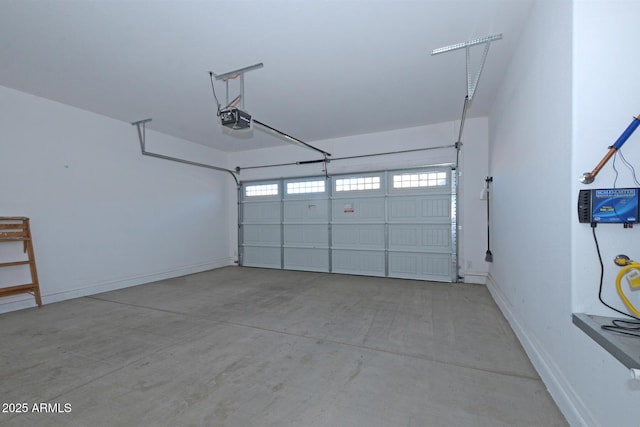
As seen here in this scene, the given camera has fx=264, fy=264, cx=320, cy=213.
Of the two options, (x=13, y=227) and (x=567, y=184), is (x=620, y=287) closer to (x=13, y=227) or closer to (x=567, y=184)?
(x=567, y=184)

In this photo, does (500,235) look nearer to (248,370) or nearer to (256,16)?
(248,370)

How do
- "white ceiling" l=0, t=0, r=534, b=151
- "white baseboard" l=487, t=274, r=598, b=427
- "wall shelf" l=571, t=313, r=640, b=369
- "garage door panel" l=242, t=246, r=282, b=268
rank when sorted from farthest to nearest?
"garage door panel" l=242, t=246, r=282, b=268 < "white ceiling" l=0, t=0, r=534, b=151 < "white baseboard" l=487, t=274, r=598, b=427 < "wall shelf" l=571, t=313, r=640, b=369

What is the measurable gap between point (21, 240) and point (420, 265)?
6.22 meters

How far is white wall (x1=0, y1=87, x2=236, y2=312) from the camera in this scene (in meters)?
3.62

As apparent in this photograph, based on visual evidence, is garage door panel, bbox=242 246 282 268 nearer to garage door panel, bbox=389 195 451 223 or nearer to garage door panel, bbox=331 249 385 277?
garage door panel, bbox=331 249 385 277

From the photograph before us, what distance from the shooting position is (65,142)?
13.4 feet

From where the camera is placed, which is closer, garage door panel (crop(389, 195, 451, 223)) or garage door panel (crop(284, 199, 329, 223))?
garage door panel (crop(389, 195, 451, 223))

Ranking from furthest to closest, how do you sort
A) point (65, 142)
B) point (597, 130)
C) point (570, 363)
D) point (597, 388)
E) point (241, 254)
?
point (241, 254) → point (65, 142) → point (570, 363) → point (597, 130) → point (597, 388)

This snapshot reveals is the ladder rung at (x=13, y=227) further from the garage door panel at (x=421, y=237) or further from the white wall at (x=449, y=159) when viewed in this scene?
the garage door panel at (x=421, y=237)

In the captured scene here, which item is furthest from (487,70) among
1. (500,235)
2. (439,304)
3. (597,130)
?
(439,304)

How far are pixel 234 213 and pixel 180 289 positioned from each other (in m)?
2.82

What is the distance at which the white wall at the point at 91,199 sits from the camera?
3.62 meters

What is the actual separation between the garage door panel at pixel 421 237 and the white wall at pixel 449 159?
284 millimetres

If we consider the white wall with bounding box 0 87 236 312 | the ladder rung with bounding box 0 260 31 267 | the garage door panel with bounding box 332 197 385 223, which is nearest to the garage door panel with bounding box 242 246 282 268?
the white wall with bounding box 0 87 236 312
